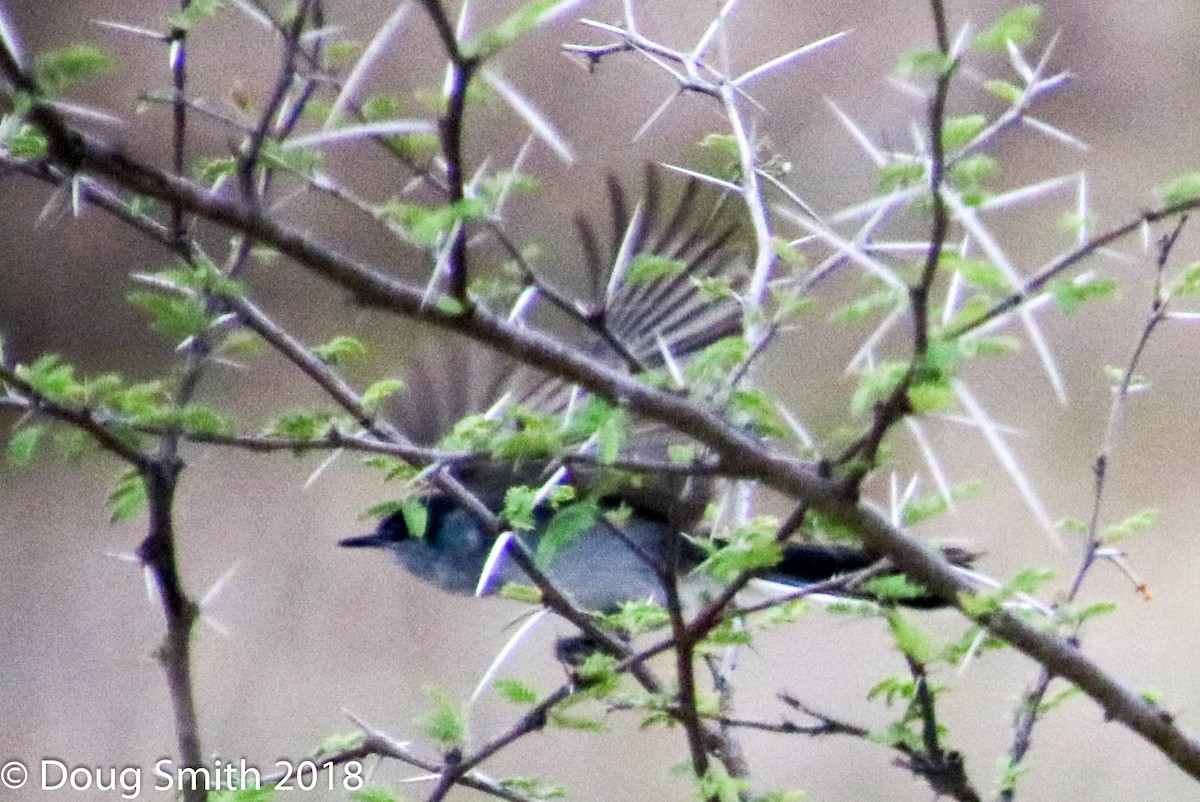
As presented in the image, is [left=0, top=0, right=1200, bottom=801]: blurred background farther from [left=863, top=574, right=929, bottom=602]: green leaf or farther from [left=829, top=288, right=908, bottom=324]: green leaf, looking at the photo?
[left=829, top=288, right=908, bottom=324]: green leaf

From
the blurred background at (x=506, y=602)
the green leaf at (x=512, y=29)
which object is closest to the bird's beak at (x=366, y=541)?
the blurred background at (x=506, y=602)

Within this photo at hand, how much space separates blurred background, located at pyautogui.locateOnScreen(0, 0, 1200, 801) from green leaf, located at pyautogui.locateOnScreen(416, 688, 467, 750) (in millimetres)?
866

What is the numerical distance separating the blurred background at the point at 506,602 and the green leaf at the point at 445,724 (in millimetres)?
866

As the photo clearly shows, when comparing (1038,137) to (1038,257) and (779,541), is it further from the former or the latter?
→ (779,541)

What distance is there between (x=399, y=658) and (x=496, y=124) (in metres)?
0.75

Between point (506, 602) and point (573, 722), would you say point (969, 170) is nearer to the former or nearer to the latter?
point (573, 722)

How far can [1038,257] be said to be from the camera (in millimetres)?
1774

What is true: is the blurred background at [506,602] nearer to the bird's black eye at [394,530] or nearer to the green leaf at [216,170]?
the bird's black eye at [394,530]

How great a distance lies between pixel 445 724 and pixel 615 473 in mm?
244

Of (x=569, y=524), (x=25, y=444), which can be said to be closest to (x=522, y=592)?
(x=569, y=524)

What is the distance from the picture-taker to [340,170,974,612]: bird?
2.05ft

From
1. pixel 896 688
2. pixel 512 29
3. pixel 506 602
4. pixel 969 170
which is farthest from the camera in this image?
pixel 506 602

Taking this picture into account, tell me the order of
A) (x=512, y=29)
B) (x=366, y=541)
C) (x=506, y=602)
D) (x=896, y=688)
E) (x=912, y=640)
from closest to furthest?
(x=512, y=29) < (x=912, y=640) < (x=896, y=688) < (x=366, y=541) < (x=506, y=602)

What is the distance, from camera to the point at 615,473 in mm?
580
